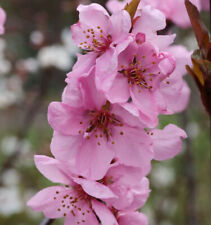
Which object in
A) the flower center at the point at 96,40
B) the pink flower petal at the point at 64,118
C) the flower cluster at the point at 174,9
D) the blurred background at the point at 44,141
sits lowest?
the blurred background at the point at 44,141

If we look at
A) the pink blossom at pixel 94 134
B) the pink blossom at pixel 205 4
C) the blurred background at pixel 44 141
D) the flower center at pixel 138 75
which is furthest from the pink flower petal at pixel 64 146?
the blurred background at pixel 44 141

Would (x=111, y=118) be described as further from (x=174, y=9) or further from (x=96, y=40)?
(x=174, y=9)

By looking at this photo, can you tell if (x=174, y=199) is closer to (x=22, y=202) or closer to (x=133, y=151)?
(x=22, y=202)

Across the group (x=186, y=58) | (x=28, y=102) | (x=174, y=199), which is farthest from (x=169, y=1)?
(x=174, y=199)

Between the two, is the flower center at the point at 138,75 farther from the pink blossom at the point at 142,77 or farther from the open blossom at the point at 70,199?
the open blossom at the point at 70,199

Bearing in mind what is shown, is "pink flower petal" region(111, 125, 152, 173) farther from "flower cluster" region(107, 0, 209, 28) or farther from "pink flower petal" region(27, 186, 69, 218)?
"flower cluster" region(107, 0, 209, 28)

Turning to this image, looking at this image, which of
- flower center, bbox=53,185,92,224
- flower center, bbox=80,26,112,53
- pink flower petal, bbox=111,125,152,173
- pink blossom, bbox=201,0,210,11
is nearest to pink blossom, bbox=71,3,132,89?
flower center, bbox=80,26,112,53

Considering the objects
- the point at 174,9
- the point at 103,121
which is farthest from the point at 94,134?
the point at 174,9
